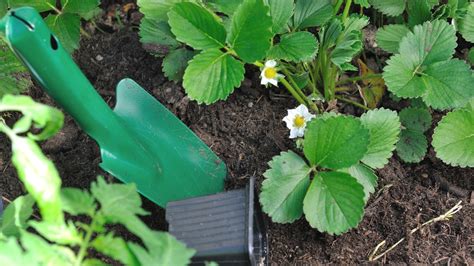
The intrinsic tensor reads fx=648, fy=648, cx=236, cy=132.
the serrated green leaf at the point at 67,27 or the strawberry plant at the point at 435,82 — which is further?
the serrated green leaf at the point at 67,27

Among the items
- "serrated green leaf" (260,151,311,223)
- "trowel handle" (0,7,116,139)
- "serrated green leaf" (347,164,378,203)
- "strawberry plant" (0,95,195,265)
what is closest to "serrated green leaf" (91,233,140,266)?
"strawberry plant" (0,95,195,265)

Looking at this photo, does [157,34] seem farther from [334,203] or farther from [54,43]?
[334,203]

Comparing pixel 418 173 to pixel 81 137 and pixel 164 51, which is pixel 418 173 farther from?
pixel 81 137

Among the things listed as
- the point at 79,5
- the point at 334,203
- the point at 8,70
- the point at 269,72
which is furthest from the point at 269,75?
the point at 8,70

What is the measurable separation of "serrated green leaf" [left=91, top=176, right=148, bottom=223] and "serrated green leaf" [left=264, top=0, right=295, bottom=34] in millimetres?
624

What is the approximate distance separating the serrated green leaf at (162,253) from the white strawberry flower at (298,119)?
651mm

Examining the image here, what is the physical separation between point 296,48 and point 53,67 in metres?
0.54

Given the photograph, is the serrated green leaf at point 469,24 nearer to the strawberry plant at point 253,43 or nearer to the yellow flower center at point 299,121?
the strawberry plant at point 253,43

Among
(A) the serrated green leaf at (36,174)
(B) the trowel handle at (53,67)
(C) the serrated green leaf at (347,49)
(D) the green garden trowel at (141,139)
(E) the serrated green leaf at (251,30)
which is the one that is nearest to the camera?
(A) the serrated green leaf at (36,174)

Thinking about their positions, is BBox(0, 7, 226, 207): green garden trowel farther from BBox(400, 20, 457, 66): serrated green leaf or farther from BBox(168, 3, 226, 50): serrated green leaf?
BBox(400, 20, 457, 66): serrated green leaf

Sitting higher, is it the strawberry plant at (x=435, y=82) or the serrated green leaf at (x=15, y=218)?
the serrated green leaf at (x=15, y=218)

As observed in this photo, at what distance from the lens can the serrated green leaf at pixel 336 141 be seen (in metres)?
1.31

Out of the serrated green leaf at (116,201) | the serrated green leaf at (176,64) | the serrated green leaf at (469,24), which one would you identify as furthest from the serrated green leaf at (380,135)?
the serrated green leaf at (116,201)

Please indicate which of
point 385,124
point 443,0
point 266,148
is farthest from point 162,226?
point 443,0
